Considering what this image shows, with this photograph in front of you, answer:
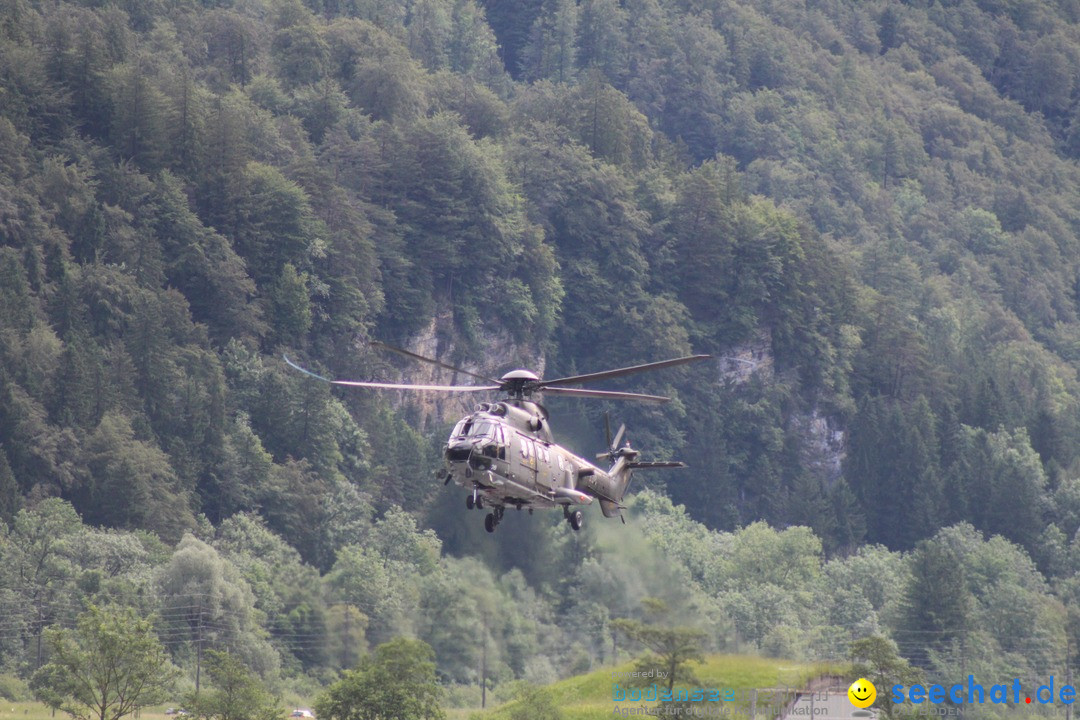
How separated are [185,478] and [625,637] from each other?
98.1 ft

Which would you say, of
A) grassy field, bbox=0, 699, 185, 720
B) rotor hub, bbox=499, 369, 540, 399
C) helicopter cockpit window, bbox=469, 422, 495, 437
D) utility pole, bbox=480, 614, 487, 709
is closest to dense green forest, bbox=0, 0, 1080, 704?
utility pole, bbox=480, 614, 487, 709

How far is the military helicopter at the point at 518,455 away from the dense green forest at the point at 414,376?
97.8 feet

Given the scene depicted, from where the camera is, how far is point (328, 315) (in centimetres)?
12231

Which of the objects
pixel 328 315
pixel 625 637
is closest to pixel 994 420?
pixel 328 315

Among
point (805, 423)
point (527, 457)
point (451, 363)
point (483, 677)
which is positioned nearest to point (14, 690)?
point (483, 677)

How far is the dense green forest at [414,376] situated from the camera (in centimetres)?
9294

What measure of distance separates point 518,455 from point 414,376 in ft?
→ 245

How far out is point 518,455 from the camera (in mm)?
50781

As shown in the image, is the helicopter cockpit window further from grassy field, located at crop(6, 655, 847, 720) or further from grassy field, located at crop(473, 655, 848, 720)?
grassy field, located at crop(6, 655, 847, 720)

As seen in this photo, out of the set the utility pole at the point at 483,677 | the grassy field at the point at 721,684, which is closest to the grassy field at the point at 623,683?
the grassy field at the point at 721,684

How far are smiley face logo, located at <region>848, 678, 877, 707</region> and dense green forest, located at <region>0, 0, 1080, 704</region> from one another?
29.8 feet

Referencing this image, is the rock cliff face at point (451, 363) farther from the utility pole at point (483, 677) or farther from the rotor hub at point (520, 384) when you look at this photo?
the rotor hub at point (520, 384)

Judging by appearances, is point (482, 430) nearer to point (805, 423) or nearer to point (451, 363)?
point (451, 363)

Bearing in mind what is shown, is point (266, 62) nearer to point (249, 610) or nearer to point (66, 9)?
point (66, 9)
